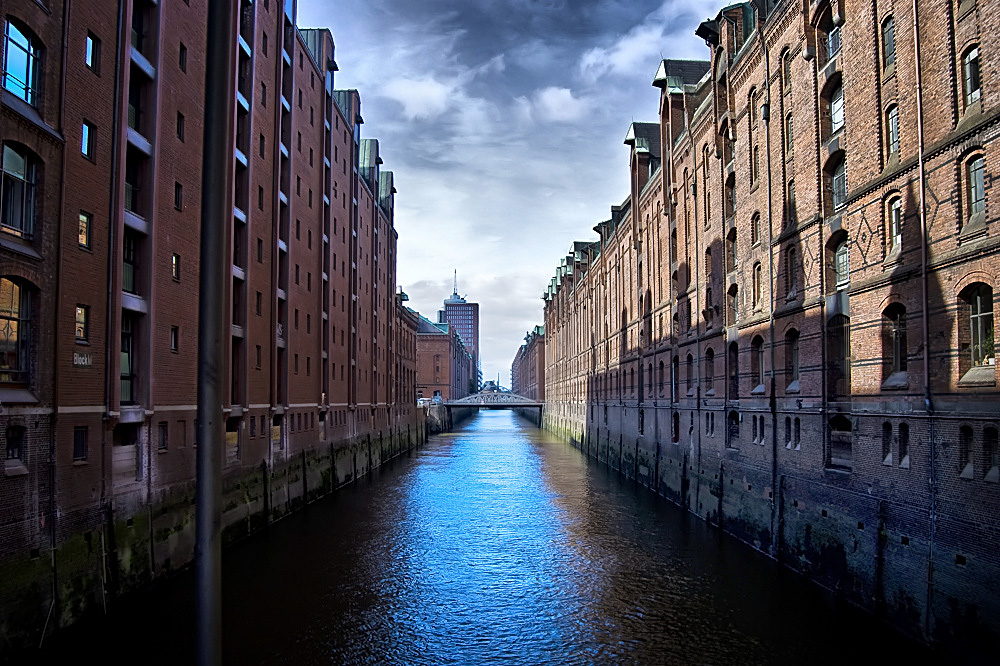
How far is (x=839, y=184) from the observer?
58.2 ft

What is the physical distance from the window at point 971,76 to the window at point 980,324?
3.23 meters

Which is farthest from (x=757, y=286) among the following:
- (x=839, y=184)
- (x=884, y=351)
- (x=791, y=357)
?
(x=884, y=351)

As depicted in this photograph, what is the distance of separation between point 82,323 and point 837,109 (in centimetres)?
1799

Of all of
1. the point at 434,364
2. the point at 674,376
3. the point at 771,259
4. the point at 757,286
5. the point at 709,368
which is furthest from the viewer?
the point at 434,364

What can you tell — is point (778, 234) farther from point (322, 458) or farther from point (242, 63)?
point (322, 458)

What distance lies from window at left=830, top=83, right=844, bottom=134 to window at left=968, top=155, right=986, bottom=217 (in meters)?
5.34

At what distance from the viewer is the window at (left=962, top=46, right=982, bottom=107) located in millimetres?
12305

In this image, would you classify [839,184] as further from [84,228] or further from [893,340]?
[84,228]

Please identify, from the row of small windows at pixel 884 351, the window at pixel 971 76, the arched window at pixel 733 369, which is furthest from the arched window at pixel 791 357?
the window at pixel 971 76

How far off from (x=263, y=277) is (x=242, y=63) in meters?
7.65

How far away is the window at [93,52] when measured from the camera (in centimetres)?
1515

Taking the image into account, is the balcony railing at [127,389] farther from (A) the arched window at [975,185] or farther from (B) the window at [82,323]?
(A) the arched window at [975,185]

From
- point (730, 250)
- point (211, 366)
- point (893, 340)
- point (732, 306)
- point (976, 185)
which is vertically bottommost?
point (211, 366)

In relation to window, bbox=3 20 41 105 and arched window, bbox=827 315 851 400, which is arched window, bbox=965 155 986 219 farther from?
window, bbox=3 20 41 105
